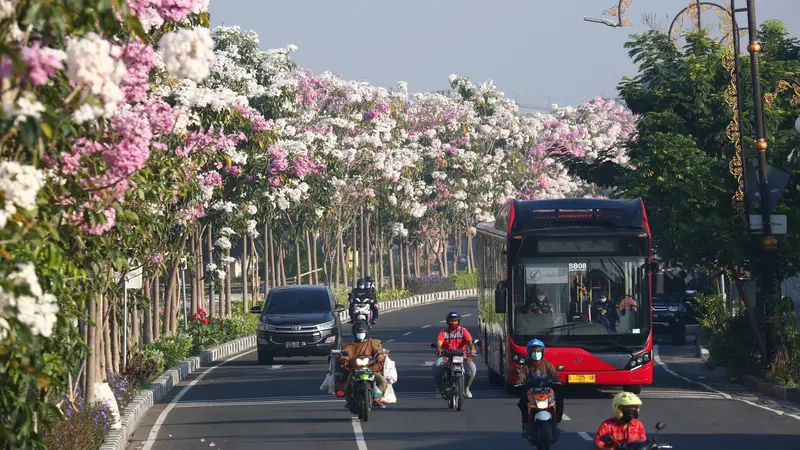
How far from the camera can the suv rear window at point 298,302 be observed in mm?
33594

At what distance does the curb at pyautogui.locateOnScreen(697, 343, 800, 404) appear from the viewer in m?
22.3

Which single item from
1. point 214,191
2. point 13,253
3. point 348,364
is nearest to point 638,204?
point 348,364

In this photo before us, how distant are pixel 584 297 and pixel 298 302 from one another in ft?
42.4

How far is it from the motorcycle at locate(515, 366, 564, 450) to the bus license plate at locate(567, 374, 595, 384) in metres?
6.28

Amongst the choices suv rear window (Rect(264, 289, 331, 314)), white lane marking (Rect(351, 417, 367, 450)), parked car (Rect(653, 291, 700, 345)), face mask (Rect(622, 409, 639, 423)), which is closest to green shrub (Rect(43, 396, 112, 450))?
white lane marking (Rect(351, 417, 367, 450))

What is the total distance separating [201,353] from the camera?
33.9 metres

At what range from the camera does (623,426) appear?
11383mm

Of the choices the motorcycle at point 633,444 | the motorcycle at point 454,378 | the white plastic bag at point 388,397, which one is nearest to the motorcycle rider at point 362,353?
the white plastic bag at point 388,397

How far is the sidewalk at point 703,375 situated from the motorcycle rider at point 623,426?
983 cm

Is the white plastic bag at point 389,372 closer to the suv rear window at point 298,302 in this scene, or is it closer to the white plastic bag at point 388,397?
the white plastic bag at point 388,397

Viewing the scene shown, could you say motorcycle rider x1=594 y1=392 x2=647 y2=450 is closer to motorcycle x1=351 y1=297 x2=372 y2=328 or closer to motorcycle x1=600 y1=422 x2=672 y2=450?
motorcycle x1=600 y1=422 x2=672 y2=450

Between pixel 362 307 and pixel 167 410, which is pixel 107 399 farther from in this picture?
pixel 362 307

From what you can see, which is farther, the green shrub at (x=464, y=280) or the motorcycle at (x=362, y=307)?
the green shrub at (x=464, y=280)

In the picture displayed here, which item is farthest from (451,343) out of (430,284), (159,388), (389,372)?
(430,284)
